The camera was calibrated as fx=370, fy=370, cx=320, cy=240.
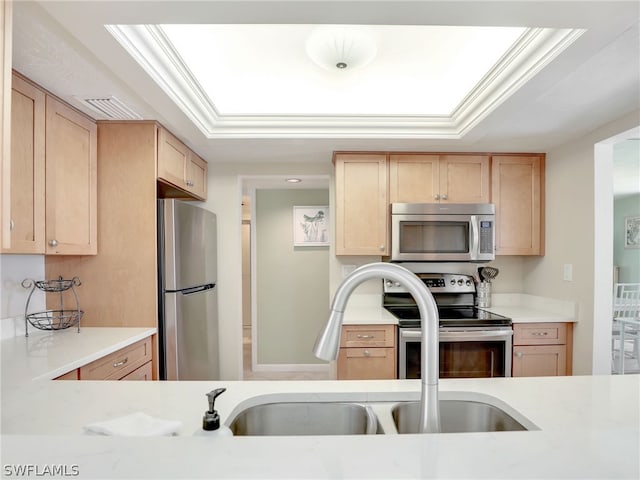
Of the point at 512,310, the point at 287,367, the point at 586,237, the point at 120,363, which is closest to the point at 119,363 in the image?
the point at 120,363

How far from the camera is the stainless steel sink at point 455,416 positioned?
112 cm

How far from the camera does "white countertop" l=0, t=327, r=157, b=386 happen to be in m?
1.46

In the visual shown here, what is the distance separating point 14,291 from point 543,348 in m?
3.44

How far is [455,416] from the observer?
1141 mm

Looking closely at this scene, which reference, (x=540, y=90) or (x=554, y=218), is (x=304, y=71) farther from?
(x=554, y=218)

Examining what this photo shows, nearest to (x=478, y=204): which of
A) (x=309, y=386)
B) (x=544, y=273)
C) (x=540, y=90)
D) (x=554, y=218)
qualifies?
(x=554, y=218)

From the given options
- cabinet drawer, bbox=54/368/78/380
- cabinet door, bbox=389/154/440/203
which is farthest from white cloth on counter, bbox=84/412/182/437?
cabinet door, bbox=389/154/440/203

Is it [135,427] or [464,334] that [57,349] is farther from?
[464,334]

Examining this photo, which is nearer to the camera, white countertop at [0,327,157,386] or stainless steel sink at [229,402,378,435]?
stainless steel sink at [229,402,378,435]

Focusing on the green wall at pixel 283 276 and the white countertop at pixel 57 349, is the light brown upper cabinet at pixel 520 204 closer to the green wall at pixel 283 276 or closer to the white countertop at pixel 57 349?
the green wall at pixel 283 276

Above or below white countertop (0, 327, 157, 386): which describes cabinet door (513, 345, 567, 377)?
below

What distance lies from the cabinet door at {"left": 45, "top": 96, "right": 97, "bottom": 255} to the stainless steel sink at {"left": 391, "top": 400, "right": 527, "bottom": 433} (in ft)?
6.10

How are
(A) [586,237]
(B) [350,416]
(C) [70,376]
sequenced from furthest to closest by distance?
1. (A) [586,237]
2. (C) [70,376]
3. (B) [350,416]

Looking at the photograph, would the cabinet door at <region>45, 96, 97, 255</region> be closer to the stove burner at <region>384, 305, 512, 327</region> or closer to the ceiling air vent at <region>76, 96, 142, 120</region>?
the ceiling air vent at <region>76, 96, 142, 120</region>
